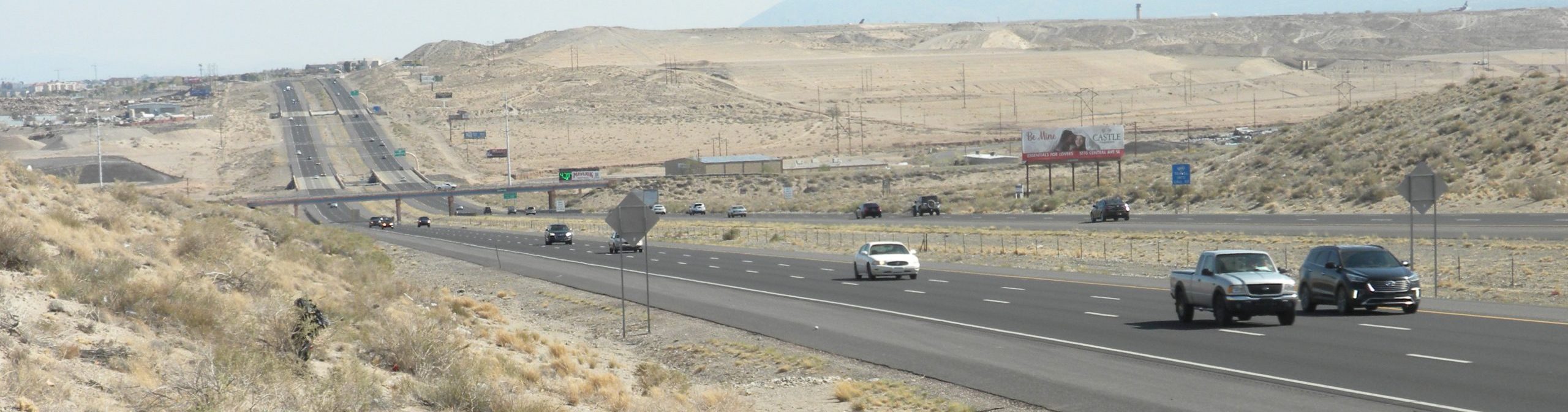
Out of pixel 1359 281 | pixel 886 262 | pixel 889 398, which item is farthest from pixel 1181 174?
pixel 889 398

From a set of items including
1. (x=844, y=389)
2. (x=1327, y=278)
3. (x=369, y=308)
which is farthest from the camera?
(x=1327, y=278)

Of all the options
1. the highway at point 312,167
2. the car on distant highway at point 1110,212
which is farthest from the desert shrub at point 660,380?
the highway at point 312,167

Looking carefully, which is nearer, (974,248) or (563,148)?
(974,248)

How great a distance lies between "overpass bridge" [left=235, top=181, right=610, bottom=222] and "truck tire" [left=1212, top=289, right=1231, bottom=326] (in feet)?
340

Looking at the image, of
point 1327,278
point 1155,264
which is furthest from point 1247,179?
point 1327,278

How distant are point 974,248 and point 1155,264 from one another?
12878 millimetres

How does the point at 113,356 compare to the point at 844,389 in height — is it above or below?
above

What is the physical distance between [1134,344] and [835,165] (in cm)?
12416

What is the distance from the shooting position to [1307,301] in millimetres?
25453

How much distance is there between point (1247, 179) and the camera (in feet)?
257

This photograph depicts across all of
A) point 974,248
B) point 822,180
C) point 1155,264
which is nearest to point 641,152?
point 822,180

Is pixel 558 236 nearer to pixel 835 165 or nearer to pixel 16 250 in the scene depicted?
pixel 16 250

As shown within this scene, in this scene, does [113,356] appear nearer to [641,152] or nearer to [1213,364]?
[1213,364]

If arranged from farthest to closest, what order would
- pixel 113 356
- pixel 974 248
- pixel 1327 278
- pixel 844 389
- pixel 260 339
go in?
pixel 974 248 → pixel 1327 278 → pixel 844 389 → pixel 260 339 → pixel 113 356
